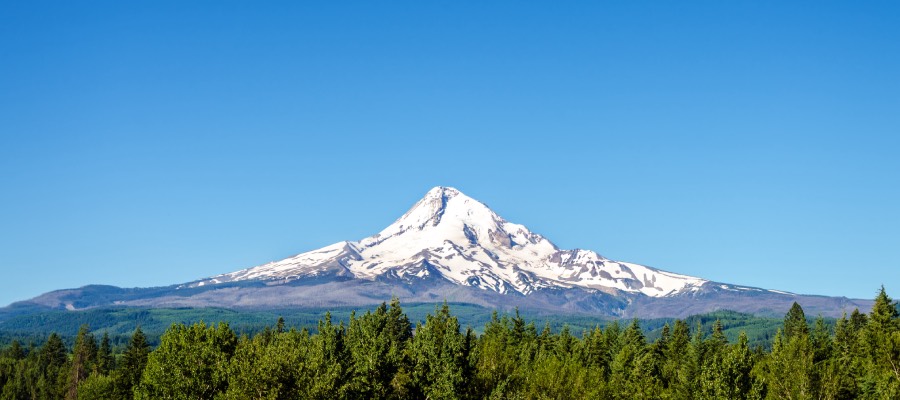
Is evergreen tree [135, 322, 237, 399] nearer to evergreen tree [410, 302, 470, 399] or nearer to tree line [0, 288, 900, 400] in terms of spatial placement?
tree line [0, 288, 900, 400]

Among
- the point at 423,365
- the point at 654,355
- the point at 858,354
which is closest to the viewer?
the point at 423,365

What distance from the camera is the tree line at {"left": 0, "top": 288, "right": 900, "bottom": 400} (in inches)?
3123

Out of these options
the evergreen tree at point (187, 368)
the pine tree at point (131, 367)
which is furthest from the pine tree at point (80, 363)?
the evergreen tree at point (187, 368)

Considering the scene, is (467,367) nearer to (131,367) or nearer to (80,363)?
(131,367)

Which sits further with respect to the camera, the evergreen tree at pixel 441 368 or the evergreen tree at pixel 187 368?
the evergreen tree at pixel 187 368

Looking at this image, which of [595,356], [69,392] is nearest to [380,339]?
[595,356]

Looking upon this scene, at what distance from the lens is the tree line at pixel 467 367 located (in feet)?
260

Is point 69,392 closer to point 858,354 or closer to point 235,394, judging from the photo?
point 235,394

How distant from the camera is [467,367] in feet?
279

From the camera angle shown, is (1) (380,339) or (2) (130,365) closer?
(1) (380,339)

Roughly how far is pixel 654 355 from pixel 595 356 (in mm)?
7998

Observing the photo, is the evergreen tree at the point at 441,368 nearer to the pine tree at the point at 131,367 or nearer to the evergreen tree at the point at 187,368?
the evergreen tree at the point at 187,368

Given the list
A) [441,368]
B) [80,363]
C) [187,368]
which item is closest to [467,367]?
[441,368]

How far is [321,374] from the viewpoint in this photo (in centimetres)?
7725
